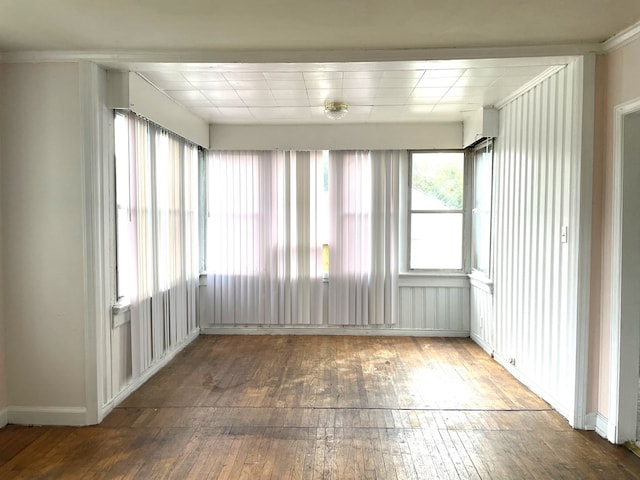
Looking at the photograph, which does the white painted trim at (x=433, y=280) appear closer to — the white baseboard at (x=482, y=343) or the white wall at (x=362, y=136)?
the white baseboard at (x=482, y=343)

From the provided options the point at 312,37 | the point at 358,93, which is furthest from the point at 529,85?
the point at 312,37

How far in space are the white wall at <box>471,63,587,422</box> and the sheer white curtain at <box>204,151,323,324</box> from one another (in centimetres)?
212

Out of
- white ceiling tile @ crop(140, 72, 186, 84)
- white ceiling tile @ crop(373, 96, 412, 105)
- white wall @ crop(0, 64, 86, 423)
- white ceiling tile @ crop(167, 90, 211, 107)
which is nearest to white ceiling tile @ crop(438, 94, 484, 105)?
white ceiling tile @ crop(373, 96, 412, 105)

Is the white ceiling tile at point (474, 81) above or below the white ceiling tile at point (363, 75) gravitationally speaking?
above

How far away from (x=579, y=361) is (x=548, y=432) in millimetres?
526

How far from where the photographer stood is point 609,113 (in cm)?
295

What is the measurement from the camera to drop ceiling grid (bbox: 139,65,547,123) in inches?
136

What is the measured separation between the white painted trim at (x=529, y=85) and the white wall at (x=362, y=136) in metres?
0.88

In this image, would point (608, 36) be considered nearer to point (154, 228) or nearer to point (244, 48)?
point (244, 48)

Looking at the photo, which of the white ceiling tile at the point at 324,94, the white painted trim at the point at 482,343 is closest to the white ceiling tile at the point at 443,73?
the white ceiling tile at the point at 324,94

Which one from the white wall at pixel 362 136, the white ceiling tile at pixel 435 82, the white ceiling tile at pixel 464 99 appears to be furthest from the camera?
the white wall at pixel 362 136

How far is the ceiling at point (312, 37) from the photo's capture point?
2.45 meters

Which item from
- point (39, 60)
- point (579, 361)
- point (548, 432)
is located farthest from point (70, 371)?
point (579, 361)

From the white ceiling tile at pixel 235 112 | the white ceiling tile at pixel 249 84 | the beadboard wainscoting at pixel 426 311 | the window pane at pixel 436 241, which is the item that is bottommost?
the beadboard wainscoting at pixel 426 311
